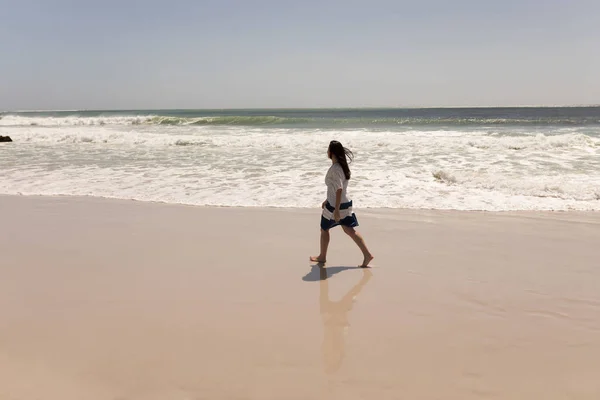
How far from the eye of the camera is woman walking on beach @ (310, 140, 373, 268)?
494 cm

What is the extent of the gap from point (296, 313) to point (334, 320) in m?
0.33

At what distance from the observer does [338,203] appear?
4.95 meters

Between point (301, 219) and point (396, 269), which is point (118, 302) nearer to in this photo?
point (396, 269)

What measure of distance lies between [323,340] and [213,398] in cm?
97

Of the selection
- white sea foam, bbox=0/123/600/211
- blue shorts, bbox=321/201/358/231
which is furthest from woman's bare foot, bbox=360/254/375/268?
white sea foam, bbox=0/123/600/211

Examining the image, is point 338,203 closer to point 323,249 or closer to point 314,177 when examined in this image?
point 323,249

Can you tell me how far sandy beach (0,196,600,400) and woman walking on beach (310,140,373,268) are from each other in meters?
0.24

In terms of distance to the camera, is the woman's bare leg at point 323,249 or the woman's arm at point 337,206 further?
the woman's bare leg at point 323,249

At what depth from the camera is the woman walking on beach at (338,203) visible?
494 centimetres

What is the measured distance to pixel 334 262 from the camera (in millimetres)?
5234

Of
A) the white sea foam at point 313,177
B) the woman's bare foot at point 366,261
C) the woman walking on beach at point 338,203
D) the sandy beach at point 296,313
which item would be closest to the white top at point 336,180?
the woman walking on beach at point 338,203

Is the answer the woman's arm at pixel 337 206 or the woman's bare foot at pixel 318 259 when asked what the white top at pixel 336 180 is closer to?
the woman's arm at pixel 337 206

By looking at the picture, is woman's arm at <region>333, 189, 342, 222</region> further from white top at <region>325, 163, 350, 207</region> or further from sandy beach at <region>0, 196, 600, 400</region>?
sandy beach at <region>0, 196, 600, 400</region>

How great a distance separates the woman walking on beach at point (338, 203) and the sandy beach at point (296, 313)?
0.24 metres
